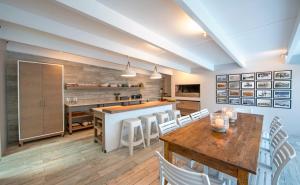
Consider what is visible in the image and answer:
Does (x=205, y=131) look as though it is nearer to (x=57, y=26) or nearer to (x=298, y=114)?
(x=57, y=26)

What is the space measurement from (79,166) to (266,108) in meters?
5.35

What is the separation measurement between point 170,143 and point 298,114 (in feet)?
15.1

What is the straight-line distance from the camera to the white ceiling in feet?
5.11

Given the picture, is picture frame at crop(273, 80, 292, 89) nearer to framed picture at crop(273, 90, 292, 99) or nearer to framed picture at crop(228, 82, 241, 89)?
framed picture at crop(273, 90, 292, 99)

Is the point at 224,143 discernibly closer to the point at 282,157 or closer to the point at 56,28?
the point at 282,157

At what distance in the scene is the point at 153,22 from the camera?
197cm

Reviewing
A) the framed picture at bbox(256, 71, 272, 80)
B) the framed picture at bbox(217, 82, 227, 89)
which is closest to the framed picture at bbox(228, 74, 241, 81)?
the framed picture at bbox(217, 82, 227, 89)

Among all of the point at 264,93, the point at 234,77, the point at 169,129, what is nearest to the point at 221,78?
the point at 234,77

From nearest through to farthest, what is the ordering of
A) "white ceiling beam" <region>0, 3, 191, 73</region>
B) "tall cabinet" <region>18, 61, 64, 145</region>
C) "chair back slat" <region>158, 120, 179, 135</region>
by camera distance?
"white ceiling beam" <region>0, 3, 191, 73</region> → "chair back slat" <region>158, 120, 179, 135</region> → "tall cabinet" <region>18, 61, 64, 145</region>

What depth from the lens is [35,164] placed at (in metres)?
2.43

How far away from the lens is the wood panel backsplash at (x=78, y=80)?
336 cm

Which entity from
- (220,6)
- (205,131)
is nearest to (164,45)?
(220,6)

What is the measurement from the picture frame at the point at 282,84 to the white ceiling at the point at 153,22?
4.87 feet

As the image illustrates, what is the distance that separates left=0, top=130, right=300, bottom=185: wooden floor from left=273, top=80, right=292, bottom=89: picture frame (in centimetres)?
172
